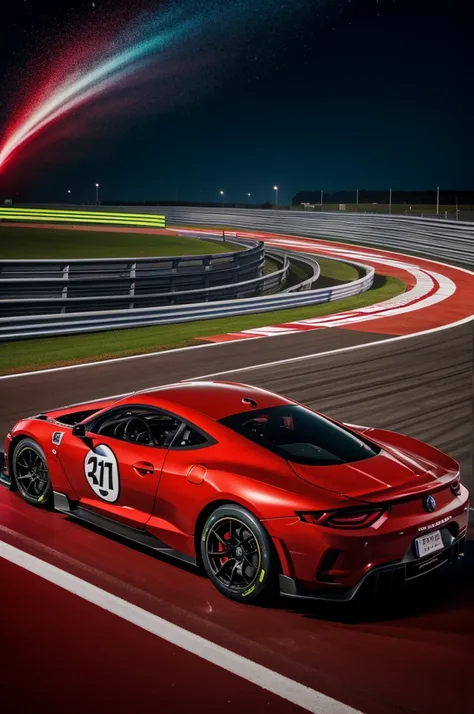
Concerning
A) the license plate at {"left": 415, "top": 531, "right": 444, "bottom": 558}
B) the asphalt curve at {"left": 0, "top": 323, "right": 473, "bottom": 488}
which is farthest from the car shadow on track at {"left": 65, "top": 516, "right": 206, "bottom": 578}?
the asphalt curve at {"left": 0, "top": 323, "right": 473, "bottom": 488}

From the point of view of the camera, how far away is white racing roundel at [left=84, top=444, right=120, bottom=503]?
6.66 meters

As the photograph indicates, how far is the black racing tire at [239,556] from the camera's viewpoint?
5539mm

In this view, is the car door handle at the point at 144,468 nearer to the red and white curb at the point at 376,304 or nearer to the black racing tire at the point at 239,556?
the black racing tire at the point at 239,556

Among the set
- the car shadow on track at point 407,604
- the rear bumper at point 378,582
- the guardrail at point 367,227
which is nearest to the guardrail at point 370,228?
the guardrail at point 367,227

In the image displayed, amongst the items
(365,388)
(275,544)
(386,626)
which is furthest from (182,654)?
(365,388)

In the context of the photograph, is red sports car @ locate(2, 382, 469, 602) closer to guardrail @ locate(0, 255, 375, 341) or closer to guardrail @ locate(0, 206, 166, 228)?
guardrail @ locate(0, 255, 375, 341)

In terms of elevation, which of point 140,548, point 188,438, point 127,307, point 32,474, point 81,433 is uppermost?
point 188,438

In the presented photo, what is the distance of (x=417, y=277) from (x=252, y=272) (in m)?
8.42

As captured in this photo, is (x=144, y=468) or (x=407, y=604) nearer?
(x=407, y=604)

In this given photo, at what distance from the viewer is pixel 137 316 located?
66.2 feet

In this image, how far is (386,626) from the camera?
5.38m

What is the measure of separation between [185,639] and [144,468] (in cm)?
154

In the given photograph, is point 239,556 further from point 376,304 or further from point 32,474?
point 376,304

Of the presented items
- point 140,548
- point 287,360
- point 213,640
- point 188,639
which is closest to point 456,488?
point 213,640
